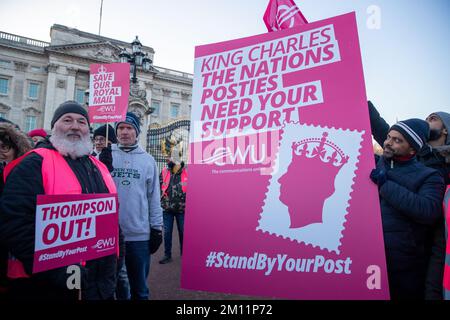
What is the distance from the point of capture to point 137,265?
2.85 m

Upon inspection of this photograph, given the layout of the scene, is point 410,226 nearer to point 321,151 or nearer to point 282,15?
point 321,151

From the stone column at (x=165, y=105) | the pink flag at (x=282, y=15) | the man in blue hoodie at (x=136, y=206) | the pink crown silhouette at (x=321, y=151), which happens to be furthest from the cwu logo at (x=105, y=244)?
the stone column at (x=165, y=105)

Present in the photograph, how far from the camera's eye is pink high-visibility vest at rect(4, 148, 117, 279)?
63.9 inches

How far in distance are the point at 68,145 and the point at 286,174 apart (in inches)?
60.7

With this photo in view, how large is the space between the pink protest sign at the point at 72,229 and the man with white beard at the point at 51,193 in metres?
0.12

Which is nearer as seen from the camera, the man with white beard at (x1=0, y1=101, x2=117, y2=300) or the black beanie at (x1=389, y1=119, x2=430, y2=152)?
the man with white beard at (x1=0, y1=101, x2=117, y2=300)

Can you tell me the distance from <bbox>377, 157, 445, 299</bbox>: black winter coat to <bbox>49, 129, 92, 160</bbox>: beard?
83.5 inches

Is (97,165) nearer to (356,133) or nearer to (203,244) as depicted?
(203,244)

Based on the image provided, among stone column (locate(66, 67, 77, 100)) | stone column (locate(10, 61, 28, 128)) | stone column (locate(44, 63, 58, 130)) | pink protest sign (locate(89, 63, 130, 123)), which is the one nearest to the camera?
pink protest sign (locate(89, 63, 130, 123))

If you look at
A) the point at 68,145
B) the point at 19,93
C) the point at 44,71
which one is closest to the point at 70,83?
the point at 44,71

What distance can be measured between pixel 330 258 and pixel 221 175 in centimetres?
88

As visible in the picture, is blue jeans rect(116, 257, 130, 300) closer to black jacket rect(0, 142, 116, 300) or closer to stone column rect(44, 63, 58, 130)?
black jacket rect(0, 142, 116, 300)

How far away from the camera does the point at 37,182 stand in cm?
162

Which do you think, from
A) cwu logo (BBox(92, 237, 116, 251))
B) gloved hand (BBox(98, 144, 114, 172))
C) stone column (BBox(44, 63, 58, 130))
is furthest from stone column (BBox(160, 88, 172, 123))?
cwu logo (BBox(92, 237, 116, 251))
